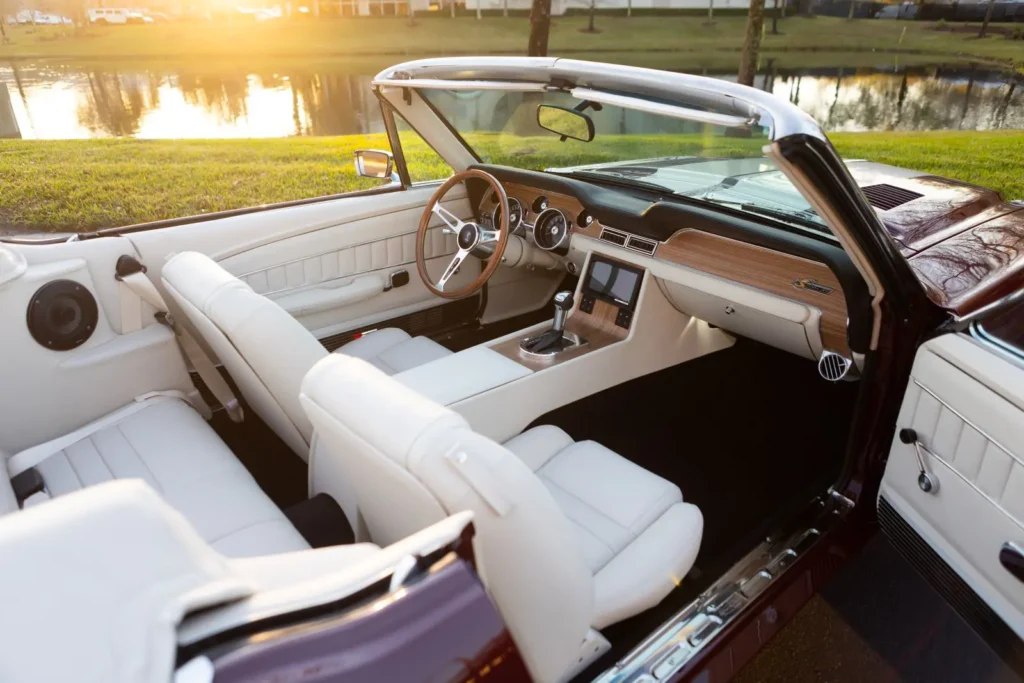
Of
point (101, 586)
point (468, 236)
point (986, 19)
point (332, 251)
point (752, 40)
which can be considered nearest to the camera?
point (101, 586)

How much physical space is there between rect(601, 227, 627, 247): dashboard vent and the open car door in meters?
1.27

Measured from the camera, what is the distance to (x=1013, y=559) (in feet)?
4.43

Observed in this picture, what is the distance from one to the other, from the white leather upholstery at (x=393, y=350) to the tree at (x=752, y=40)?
9.03m

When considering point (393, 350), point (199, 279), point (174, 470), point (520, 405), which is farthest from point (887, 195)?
point (174, 470)

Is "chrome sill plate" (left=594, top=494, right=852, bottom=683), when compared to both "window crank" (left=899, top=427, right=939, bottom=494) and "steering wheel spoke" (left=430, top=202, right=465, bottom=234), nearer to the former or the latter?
"window crank" (left=899, top=427, right=939, bottom=494)

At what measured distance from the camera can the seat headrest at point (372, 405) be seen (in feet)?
3.41

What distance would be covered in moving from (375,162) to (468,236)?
0.66 meters

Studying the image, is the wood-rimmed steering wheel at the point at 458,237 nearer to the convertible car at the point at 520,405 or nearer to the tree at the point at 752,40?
the convertible car at the point at 520,405

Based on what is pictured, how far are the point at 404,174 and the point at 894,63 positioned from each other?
42.9 ft

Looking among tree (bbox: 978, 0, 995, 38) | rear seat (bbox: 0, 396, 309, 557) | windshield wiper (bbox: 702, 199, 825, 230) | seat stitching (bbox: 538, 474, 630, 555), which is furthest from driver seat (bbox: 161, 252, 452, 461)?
tree (bbox: 978, 0, 995, 38)

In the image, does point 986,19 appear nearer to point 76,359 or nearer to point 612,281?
point 612,281

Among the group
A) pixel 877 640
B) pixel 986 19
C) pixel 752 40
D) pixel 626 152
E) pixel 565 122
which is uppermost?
pixel 986 19

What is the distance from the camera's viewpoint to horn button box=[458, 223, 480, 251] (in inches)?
109

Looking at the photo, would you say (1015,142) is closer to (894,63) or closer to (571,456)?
(894,63)
